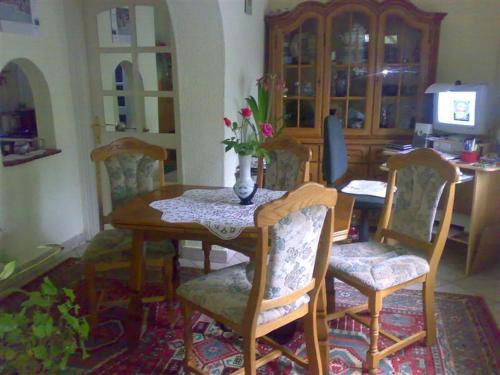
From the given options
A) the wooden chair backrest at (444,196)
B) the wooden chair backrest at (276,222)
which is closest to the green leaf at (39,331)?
the wooden chair backrest at (276,222)

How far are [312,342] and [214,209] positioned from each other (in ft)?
2.44

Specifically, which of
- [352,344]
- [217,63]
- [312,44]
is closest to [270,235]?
[352,344]

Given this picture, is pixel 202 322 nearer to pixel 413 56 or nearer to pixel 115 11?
pixel 115 11

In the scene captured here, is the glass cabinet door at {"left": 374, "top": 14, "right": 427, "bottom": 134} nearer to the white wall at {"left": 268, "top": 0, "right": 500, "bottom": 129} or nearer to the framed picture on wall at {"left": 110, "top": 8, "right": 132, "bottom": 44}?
the white wall at {"left": 268, "top": 0, "right": 500, "bottom": 129}

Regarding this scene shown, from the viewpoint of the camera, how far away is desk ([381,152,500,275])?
300cm

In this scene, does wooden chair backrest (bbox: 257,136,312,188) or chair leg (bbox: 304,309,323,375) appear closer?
chair leg (bbox: 304,309,323,375)

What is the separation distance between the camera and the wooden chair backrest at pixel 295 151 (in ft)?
8.58

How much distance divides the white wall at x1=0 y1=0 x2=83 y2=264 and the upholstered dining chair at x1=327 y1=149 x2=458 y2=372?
201 centimetres

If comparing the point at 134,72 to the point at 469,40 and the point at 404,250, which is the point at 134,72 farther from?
the point at 469,40

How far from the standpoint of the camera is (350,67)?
388 centimetres

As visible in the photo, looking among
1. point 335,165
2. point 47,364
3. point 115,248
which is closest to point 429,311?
point 335,165

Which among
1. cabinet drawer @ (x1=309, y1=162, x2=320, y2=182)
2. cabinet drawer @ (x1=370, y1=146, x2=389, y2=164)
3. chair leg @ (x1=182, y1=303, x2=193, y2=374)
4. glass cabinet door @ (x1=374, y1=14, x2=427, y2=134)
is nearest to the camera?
chair leg @ (x1=182, y1=303, x2=193, y2=374)

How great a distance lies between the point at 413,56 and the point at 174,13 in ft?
6.66

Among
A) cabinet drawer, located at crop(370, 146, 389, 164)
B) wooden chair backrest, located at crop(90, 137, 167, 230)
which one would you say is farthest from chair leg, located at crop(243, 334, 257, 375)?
cabinet drawer, located at crop(370, 146, 389, 164)
